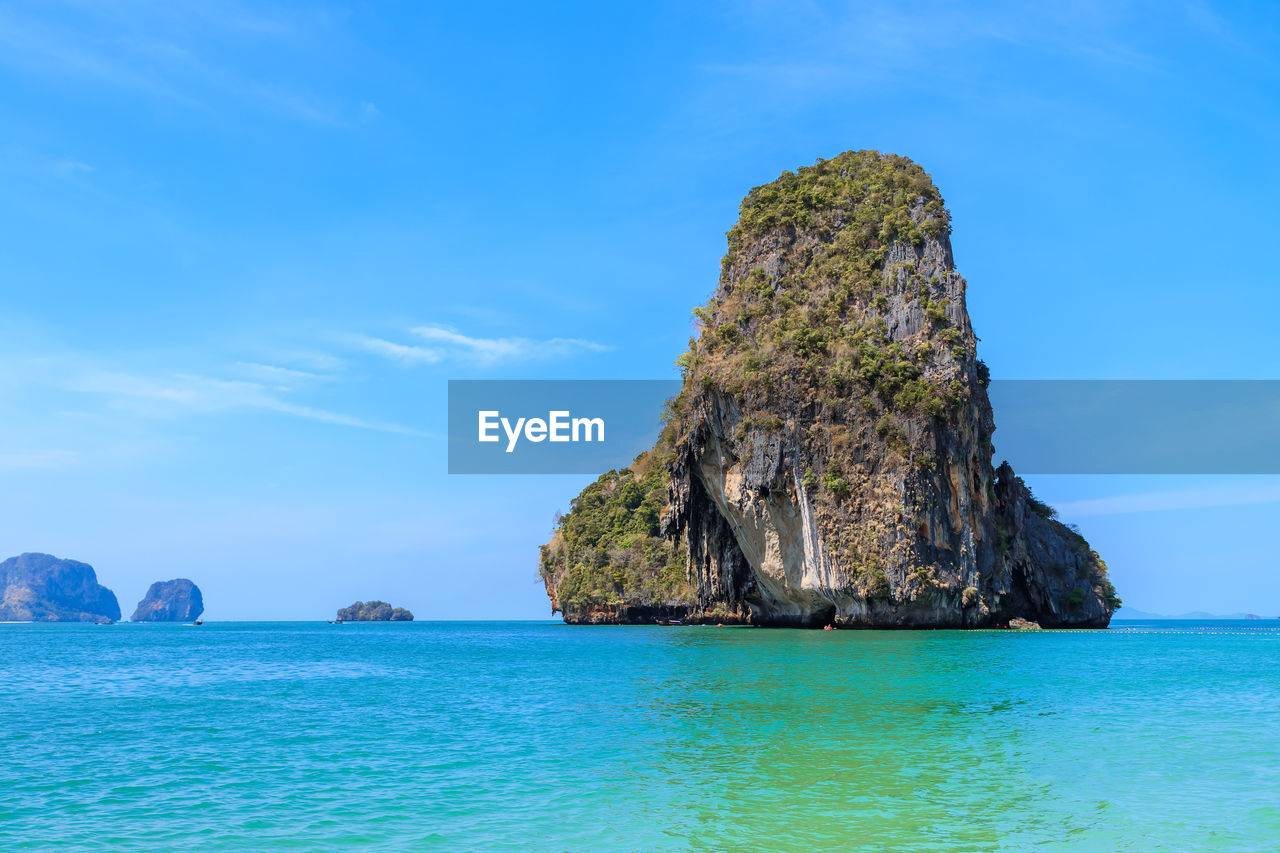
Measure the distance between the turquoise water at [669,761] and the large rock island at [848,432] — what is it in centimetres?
1845

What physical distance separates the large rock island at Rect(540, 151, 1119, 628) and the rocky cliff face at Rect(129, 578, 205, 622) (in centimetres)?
16736

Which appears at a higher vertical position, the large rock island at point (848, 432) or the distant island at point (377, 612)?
the large rock island at point (848, 432)

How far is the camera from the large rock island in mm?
42250

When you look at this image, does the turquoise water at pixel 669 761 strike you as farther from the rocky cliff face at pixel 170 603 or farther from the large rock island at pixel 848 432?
the rocky cliff face at pixel 170 603

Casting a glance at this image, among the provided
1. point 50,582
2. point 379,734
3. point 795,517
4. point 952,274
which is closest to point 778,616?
point 795,517

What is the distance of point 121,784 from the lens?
11.1 metres

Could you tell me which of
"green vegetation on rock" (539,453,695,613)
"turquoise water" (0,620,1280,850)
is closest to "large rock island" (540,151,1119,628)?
"green vegetation on rock" (539,453,695,613)

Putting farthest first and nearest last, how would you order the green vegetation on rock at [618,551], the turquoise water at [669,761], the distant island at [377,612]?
the distant island at [377,612] → the green vegetation on rock at [618,551] → the turquoise water at [669,761]

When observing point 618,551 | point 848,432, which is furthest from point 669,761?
point 618,551

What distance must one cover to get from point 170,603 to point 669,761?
670 ft

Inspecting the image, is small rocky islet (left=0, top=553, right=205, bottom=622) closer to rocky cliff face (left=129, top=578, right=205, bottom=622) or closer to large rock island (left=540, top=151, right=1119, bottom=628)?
rocky cliff face (left=129, top=578, right=205, bottom=622)

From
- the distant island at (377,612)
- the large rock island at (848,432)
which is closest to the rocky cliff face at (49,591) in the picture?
the distant island at (377,612)

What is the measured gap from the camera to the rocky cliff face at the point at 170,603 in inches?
7407

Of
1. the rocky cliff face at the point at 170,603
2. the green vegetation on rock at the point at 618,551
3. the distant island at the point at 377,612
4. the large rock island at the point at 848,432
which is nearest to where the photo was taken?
the large rock island at the point at 848,432
